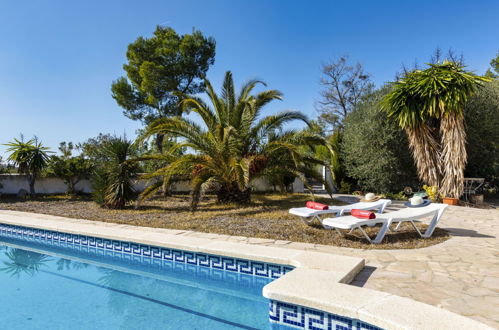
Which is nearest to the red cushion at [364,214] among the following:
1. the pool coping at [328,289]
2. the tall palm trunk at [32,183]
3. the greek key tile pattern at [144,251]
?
the pool coping at [328,289]

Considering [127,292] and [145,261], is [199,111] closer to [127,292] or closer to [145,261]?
[145,261]

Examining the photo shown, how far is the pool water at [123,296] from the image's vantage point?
3461mm

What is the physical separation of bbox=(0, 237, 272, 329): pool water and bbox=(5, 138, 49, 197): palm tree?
9.27m

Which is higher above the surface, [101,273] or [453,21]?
[453,21]

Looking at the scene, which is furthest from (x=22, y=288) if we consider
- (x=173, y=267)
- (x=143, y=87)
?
(x=143, y=87)

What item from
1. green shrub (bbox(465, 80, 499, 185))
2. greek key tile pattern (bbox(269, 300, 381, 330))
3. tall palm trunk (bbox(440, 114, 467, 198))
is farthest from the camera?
green shrub (bbox(465, 80, 499, 185))

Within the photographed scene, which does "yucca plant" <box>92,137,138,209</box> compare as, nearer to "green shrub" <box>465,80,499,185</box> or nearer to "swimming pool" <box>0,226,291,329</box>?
"swimming pool" <box>0,226,291,329</box>

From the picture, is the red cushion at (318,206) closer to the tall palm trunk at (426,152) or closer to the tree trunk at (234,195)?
the tree trunk at (234,195)

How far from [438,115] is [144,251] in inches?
421

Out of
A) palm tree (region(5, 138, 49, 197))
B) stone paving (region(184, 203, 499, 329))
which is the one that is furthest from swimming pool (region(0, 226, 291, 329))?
palm tree (region(5, 138, 49, 197))

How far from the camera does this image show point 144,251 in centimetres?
559

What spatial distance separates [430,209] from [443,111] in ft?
20.5

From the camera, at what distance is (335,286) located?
3.17m

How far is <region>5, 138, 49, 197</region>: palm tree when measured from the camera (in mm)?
13461
